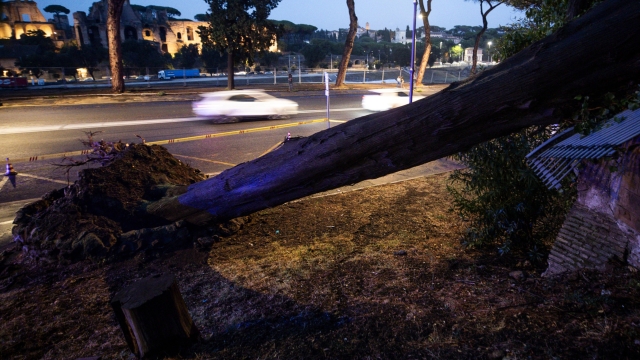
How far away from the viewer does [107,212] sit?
5914mm

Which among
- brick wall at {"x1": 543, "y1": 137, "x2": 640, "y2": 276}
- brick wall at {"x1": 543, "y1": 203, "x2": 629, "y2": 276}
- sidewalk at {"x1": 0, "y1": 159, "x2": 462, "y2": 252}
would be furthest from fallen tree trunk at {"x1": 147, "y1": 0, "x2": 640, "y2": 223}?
sidewalk at {"x1": 0, "y1": 159, "x2": 462, "y2": 252}

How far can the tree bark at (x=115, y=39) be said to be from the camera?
891 inches

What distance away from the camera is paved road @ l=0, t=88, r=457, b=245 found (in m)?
8.74

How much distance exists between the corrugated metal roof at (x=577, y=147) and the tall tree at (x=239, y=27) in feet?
81.0

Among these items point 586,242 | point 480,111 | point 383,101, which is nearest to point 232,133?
point 383,101

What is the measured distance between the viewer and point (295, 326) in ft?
11.6

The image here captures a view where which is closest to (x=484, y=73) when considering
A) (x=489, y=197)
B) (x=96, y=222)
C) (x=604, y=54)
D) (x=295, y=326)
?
(x=604, y=54)

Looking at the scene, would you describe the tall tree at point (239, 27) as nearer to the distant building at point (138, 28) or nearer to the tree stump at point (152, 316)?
the tree stump at point (152, 316)

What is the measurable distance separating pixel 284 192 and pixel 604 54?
3.36 meters

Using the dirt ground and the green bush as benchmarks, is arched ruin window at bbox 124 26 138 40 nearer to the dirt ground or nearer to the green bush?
the dirt ground

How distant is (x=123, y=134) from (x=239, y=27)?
47.8ft

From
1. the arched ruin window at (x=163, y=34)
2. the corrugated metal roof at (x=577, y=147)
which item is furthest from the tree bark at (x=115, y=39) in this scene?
the arched ruin window at (x=163, y=34)

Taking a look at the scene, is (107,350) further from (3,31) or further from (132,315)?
(3,31)

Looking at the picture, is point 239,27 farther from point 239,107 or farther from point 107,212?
point 107,212
